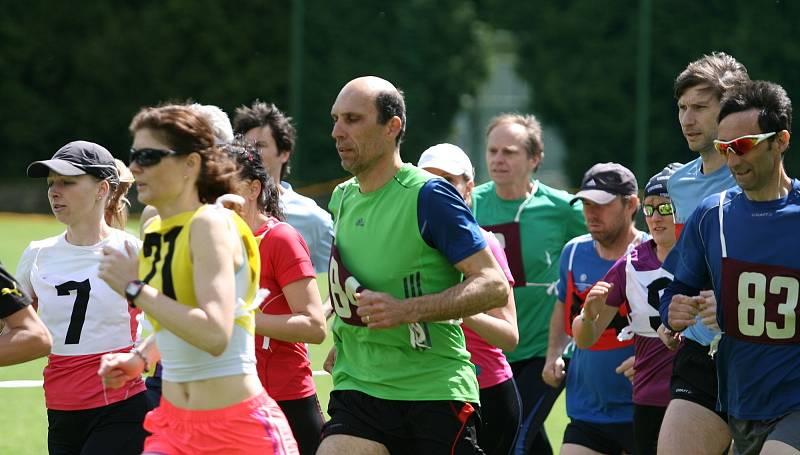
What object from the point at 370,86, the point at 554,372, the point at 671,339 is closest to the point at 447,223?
the point at 370,86

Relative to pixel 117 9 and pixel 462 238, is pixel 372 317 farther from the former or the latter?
pixel 117 9

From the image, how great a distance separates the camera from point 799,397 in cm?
502

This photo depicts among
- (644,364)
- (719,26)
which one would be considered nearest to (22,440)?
(644,364)

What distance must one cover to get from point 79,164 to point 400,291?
1.73 meters

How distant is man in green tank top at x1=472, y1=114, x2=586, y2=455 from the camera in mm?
8031

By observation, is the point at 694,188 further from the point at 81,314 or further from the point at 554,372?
the point at 81,314

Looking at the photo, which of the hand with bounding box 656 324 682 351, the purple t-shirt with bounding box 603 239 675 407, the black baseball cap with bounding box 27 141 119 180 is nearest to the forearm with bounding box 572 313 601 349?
the purple t-shirt with bounding box 603 239 675 407

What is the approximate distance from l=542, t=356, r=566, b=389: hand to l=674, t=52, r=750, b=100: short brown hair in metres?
1.81

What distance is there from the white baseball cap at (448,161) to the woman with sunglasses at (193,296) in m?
2.65

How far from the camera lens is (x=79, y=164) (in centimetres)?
591

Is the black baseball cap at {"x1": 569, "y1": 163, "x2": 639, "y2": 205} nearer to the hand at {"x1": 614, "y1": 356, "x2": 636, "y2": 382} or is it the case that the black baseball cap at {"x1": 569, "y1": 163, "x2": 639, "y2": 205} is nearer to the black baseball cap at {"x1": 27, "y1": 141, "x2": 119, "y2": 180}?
the hand at {"x1": 614, "y1": 356, "x2": 636, "y2": 382}

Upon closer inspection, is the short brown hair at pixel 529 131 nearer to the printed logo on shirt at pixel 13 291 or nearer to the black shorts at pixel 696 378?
the black shorts at pixel 696 378

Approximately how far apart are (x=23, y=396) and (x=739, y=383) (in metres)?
7.04

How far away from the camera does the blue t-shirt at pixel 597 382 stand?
22.3 feet
